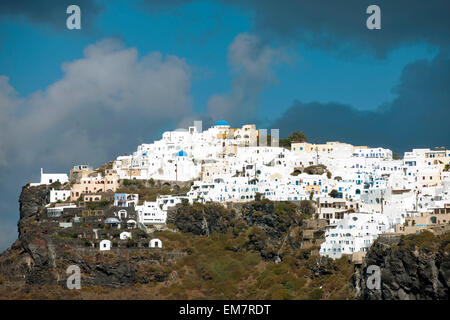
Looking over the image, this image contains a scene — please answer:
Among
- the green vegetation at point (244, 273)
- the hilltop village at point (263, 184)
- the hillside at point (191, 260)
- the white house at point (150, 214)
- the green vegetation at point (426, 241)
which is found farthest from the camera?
the white house at point (150, 214)

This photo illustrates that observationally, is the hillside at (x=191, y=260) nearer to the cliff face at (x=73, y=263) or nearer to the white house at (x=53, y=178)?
the cliff face at (x=73, y=263)

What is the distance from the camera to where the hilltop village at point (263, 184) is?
12062cm

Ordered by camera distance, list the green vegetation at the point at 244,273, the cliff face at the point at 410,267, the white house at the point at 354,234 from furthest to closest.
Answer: the white house at the point at 354,234
the green vegetation at the point at 244,273
the cliff face at the point at 410,267

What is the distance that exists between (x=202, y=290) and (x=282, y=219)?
11.0 m

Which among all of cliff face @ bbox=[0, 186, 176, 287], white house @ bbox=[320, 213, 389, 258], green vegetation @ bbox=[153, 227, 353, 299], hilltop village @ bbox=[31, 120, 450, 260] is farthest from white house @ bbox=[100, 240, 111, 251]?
white house @ bbox=[320, 213, 389, 258]

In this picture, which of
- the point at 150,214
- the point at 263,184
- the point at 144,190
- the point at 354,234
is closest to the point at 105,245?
the point at 150,214

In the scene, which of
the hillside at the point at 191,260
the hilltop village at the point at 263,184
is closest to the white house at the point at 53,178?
the hilltop village at the point at 263,184

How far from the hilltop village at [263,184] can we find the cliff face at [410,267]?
2.69 m

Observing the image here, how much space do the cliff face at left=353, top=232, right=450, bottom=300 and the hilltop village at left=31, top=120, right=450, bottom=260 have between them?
269cm

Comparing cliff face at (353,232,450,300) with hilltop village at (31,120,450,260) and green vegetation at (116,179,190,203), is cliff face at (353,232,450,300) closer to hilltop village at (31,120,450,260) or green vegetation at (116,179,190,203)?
hilltop village at (31,120,450,260)

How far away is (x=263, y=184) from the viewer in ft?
433

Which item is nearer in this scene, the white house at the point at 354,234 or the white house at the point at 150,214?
the white house at the point at 354,234

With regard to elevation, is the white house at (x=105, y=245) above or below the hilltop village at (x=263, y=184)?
below
